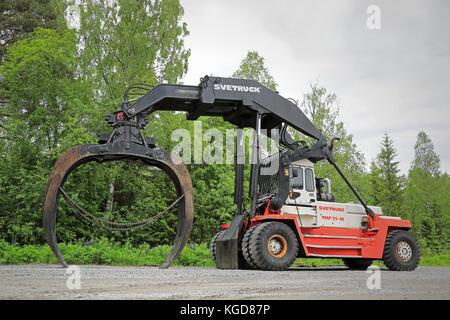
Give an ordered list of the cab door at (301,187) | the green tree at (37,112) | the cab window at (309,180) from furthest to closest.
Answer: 1. the green tree at (37,112)
2. the cab window at (309,180)
3. the cab door at (301,187)

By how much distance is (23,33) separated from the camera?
80.5 feet

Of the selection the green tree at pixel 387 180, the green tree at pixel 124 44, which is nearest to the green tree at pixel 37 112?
the green tree at pixel 124 44

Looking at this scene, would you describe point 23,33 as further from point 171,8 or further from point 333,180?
point 333,180

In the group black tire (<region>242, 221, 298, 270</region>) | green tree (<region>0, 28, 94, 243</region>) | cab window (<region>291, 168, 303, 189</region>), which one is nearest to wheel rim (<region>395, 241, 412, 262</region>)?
cab window (<region>291, 168, 303, 189</region>)

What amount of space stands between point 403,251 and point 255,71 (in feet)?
50.9

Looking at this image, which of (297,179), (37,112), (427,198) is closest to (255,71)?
(37,112)

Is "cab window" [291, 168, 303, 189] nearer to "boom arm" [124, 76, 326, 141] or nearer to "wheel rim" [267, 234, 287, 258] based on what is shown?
"boom arm" [124, 76, 326, 141]

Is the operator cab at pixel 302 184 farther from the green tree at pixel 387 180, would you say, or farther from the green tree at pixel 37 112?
the green tree at pixel 387 180

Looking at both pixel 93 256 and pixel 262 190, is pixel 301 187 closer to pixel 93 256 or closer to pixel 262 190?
pixel 262 190

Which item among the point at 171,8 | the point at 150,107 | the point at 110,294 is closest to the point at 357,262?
the point at 150,107

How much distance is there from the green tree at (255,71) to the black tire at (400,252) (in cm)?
1430

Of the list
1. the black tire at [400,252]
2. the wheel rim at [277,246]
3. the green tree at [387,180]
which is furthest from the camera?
the green tree at [387,180]

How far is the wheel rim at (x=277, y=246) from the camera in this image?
9.30 metres

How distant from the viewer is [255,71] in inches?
960
